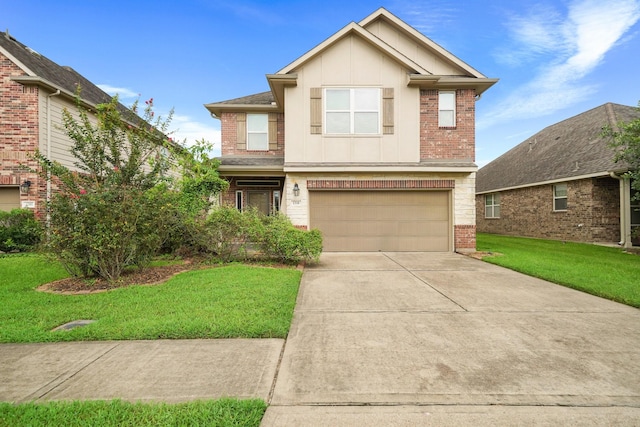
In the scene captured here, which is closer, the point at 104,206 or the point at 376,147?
the point at 104,206

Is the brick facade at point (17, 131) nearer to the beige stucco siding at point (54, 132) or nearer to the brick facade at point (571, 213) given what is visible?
the beige stucco siding at point (54, 132)

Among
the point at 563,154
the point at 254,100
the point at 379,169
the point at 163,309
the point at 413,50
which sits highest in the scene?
the point at 413,50

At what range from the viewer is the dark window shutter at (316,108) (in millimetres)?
10375

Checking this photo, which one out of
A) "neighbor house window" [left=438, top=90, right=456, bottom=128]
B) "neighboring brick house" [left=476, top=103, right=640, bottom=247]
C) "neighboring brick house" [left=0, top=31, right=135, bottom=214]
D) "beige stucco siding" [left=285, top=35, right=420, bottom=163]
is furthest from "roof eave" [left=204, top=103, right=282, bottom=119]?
"neighboring brick house" [left=476, top=103, right=640, bottom=247]

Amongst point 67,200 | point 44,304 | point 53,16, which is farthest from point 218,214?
point 53,16

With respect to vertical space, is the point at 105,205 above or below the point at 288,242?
above

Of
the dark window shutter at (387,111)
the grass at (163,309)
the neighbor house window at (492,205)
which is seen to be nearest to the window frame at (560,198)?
the neighbor house window at (492,205)

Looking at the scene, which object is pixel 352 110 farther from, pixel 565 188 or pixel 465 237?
pixel 565 188

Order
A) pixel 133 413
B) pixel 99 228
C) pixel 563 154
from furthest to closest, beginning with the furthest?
1. pixel 563 154
2. pixel 99 228
3. pixel 133 413

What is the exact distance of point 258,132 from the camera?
1272cm

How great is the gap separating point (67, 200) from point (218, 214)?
308cm

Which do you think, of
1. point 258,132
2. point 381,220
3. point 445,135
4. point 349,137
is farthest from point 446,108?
point 258,132

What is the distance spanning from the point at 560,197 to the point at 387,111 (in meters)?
10.7

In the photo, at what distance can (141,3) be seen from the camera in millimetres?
13602
